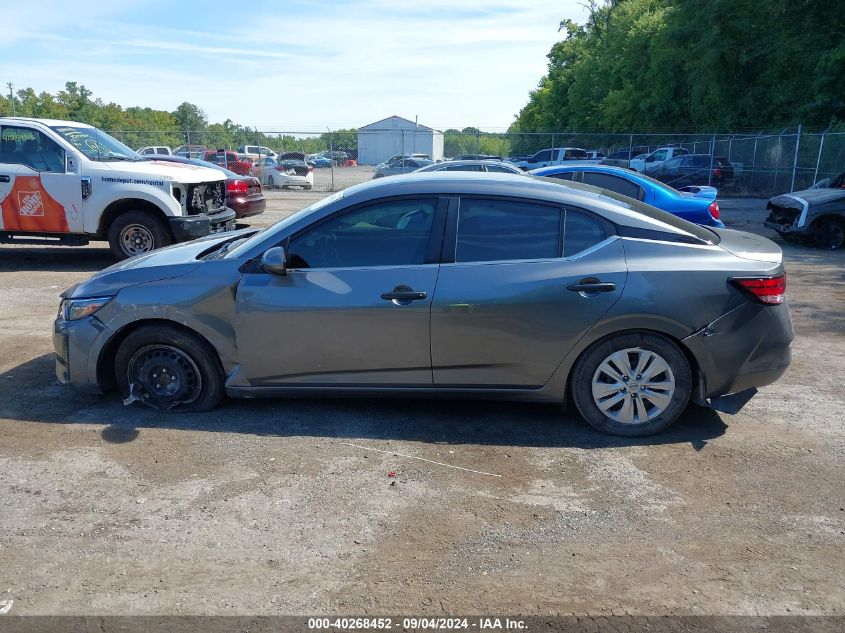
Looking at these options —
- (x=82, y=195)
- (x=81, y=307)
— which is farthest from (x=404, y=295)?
(x=82, y=195)

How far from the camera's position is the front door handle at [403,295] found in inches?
176

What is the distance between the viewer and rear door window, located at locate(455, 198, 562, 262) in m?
4.58

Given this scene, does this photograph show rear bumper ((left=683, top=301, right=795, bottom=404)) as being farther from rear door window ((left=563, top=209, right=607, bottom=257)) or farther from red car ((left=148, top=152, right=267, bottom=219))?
red car ((left=148, top=152, right=267, bottom=219))

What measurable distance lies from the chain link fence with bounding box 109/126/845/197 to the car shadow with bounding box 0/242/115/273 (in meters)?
16.2

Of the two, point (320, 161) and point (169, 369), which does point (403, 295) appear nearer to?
point (169, 369)

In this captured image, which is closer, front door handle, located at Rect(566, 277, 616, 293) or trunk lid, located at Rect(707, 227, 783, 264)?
front door handle, located at Rect(566, 277, 616, 293)

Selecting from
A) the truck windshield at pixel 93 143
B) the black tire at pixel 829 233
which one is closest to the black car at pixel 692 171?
the black tire at pixel 829 233

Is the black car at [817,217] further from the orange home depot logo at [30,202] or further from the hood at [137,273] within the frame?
the orange home depot logo at [30,202]

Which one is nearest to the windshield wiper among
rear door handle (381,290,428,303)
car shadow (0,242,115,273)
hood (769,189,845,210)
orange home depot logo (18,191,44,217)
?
rear door handle (381,290,428,303)

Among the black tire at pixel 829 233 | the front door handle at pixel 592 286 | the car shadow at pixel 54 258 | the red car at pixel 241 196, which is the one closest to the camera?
the front door handle at pixel 592 286

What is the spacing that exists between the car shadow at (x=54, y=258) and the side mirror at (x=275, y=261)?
6.86m

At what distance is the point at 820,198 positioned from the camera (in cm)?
1307

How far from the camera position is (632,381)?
4.54m

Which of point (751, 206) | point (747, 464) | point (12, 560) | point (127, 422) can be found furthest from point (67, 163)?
point (751, 206)
